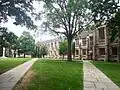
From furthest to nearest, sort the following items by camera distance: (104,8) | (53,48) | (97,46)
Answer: (53,48), (97,46), (104,8)

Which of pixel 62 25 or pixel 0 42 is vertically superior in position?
pixel 62 25

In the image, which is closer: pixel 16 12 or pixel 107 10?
pixel 16 12

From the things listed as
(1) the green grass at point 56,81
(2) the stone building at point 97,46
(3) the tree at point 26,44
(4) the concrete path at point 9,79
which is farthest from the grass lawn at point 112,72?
(3) the tree at point 26,44

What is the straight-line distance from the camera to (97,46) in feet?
210

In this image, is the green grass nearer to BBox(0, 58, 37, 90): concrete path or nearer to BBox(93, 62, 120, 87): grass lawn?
BBox(0, 58, 37, 90): concrete path

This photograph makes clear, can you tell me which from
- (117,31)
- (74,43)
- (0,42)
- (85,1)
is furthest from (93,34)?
(0,42)

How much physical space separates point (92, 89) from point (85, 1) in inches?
1184

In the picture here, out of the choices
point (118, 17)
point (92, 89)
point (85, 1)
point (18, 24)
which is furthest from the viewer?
point (85, 1)

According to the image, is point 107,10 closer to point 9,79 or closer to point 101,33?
point 9,79

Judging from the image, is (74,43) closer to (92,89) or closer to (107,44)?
(107,44)

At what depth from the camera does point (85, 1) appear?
40.9 metres

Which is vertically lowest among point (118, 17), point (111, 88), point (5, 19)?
point (111, 88)

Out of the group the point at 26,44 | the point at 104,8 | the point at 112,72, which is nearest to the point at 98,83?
the point at 112,72

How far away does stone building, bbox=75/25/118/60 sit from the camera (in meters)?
58.4
